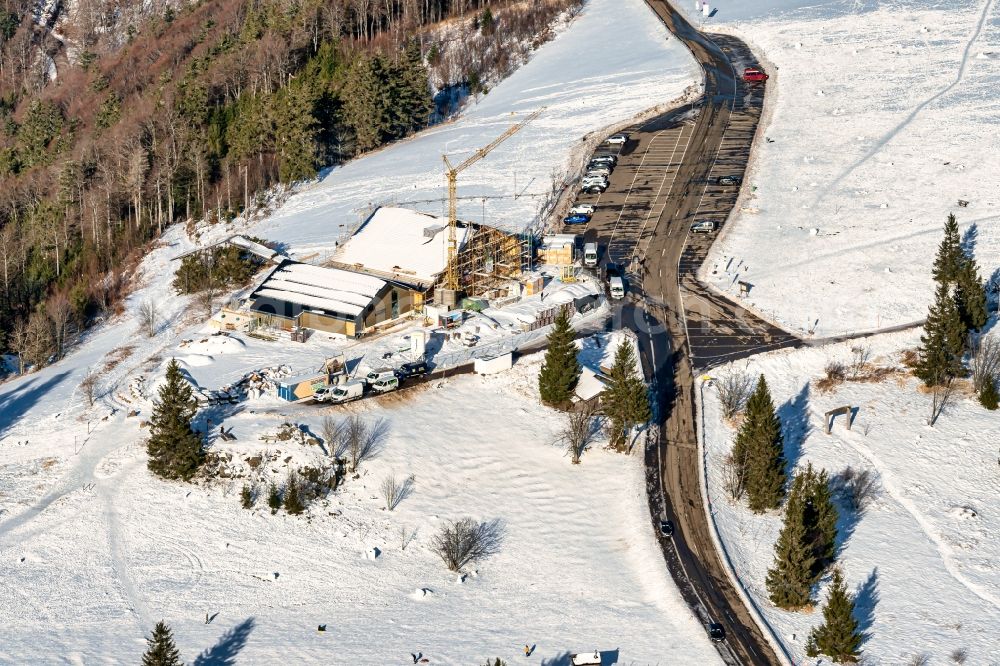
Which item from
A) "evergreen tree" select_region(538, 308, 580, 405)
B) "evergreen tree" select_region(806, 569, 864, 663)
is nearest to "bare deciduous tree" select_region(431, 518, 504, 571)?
"evergreen tree" select_region(538, 308, 580, 405)

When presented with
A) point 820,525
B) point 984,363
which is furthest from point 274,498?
point 984,363

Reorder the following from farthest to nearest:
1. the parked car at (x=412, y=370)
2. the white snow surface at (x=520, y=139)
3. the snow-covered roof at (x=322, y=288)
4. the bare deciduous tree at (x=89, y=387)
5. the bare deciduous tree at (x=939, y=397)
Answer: the white snow surface at (x=520, y=139) → the snow-covered roof at (x=322, y=288) → the parked car at (x=412, y=370) → the bare deciduous tree at (x=89, y=387) → the bare deciduous tree at (x=939, y=397)

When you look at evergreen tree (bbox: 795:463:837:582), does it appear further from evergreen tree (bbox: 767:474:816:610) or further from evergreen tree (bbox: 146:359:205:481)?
evergreen tree (bbox: 146:359:205:481)

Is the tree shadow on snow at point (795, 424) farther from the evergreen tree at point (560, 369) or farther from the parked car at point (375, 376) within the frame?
the parked car at point (375, 376)

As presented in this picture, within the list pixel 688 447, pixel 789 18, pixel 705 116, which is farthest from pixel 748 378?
pixel 789 18

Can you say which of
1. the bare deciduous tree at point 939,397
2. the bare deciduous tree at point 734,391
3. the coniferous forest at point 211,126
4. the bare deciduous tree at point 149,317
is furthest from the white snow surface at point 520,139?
the bare deciduous tree at point 939,397

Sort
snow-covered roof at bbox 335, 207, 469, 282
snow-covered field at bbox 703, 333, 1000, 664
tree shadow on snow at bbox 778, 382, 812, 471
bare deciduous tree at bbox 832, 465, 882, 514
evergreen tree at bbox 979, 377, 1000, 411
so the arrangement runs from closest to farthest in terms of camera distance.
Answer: snow-covered field at bbox 703, 333, 1000, 664
bare deciduous tree at bbox 832, 465, 882, 514
tree shadow on snow at bbox 778, 382, 812, 471
evergreen tree at bbox 979, 377, 1000, 411
snow-covered roof at bbox 335, 207, 469, 282
